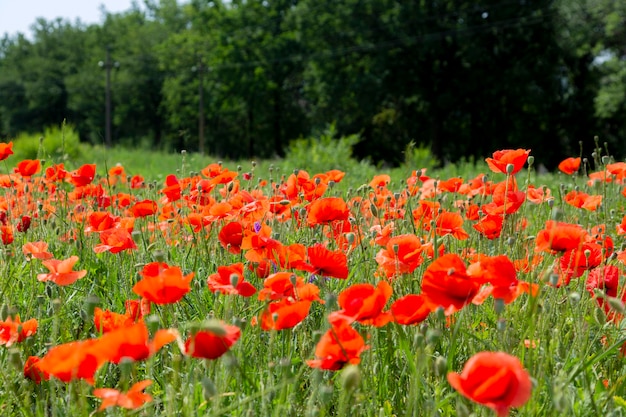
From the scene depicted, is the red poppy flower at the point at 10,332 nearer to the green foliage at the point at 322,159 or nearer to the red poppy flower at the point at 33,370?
the red poppy flower at the point at 33,370

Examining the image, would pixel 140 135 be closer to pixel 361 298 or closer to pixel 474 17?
pixel 474 17

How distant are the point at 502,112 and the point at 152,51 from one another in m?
24.4

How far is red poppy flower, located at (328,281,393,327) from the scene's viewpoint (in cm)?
113

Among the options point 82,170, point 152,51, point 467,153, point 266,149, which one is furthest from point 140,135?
point 82,170

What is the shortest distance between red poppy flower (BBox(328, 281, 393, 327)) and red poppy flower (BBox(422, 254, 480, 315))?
8 cm

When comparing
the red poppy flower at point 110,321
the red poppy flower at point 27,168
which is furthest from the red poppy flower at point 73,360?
the red poppy flower at point 27,168

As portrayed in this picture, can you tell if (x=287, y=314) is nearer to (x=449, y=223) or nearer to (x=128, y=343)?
(x=128, y=343)

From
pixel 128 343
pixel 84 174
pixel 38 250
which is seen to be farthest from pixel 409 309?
pixel 84 174

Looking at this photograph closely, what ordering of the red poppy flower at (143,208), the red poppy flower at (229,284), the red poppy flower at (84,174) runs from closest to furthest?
1. the red poppy flower at (229,284)
2. the red poppy flower at (143,208)
3. the red poppy flower at (84,174)

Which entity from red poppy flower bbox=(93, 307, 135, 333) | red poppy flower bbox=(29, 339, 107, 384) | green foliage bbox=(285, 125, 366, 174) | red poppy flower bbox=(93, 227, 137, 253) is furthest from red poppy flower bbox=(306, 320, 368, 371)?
green foliage bbox=(285, 125, 366, 174)

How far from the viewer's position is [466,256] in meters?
2.12

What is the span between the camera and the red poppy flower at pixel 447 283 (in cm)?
121

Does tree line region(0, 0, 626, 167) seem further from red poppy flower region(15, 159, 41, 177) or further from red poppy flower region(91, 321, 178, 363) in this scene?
red poppy flower region(91, 321, 178, 363)

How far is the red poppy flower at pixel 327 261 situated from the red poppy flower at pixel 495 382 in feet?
2.00
